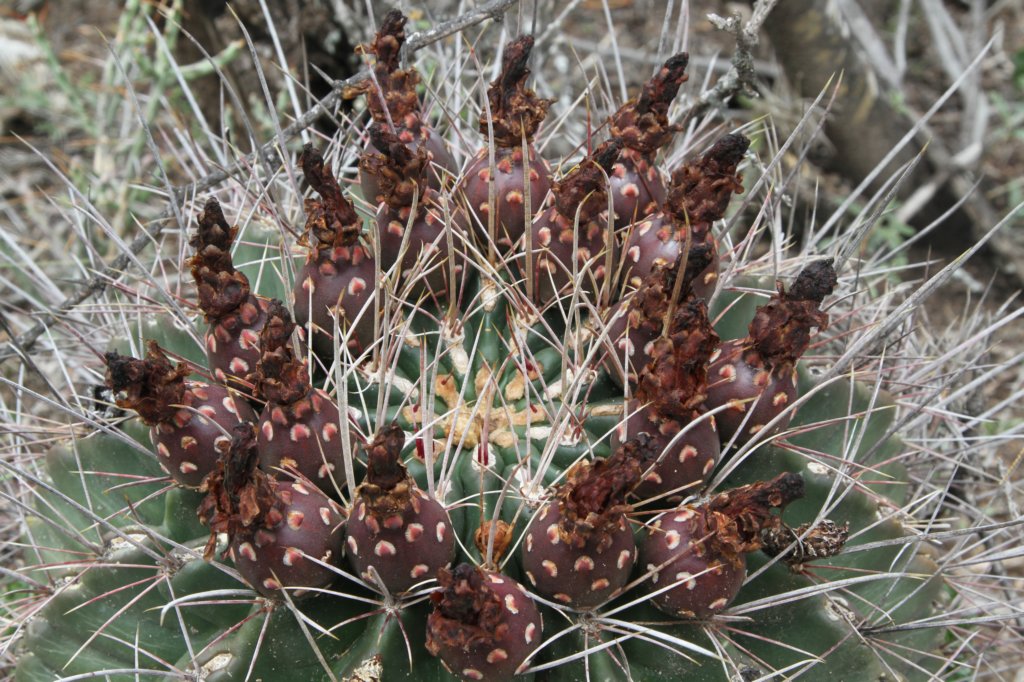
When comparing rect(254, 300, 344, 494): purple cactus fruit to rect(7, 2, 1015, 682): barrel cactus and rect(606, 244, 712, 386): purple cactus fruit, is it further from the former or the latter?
rect(606, 244, 712, 386): purple cactus fruit

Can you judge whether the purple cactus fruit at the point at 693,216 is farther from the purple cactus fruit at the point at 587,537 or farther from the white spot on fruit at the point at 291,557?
the white spot on fruit at the point at 291,557

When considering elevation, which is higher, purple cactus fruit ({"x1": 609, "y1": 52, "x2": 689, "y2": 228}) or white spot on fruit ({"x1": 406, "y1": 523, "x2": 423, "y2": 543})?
purple cactus fruit ({"x1": 609, "y1": 52, "x2": 689, "y2": 228})

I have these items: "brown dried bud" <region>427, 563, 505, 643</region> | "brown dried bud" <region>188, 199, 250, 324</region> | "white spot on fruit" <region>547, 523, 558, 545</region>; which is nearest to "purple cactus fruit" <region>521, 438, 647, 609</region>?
"white spot on fruit" <region>547, 523, 558, 545</region>

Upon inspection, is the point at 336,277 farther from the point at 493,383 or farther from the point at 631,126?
the point at 631,126

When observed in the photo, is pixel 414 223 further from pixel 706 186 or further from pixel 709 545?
pixel 709 545

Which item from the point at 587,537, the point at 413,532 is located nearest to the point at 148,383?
the point at 413,532

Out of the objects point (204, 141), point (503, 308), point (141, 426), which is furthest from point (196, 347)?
point (204, 141)
